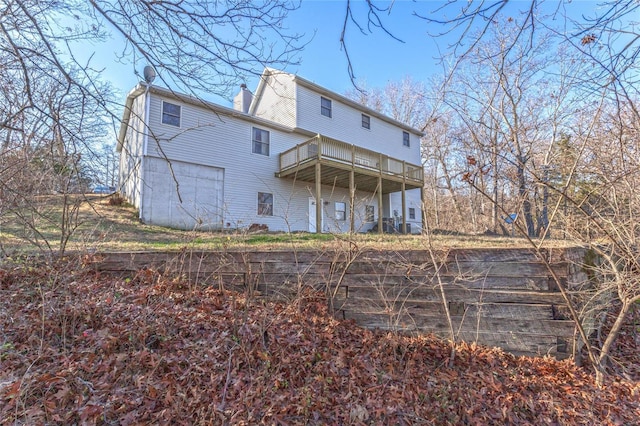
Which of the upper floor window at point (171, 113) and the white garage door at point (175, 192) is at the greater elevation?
the upper floor window at point (171, 113)

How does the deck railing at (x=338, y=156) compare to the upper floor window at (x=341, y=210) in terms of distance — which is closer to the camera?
the deck railing at (x=338, y=156)

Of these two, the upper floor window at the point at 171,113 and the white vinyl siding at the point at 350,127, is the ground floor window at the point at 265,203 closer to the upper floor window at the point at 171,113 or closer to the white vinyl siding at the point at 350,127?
the white vinyl siding at the point at 350,127

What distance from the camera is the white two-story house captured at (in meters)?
9.95

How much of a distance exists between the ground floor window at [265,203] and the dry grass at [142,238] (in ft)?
8.83

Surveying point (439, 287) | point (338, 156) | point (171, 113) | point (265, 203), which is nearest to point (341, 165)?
point (338, 156)

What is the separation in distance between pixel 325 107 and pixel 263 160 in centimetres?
444

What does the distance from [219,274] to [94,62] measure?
253cm

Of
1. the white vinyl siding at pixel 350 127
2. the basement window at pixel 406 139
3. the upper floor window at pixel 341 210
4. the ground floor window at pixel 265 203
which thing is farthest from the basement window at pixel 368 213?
the basement window at pixel 406 139

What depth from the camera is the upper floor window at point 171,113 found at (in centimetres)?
1016

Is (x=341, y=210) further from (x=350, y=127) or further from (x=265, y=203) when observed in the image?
(x=350, y=127)

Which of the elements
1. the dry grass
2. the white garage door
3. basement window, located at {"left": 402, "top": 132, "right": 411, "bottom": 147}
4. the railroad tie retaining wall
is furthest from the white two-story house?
the railroad tie retaining wall

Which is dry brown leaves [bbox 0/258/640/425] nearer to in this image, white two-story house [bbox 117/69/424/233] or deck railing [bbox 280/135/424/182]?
white two-story house [bbox 117/69/424/233]

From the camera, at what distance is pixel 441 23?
2.17 meters

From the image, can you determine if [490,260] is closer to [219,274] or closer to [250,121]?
[219,274]
